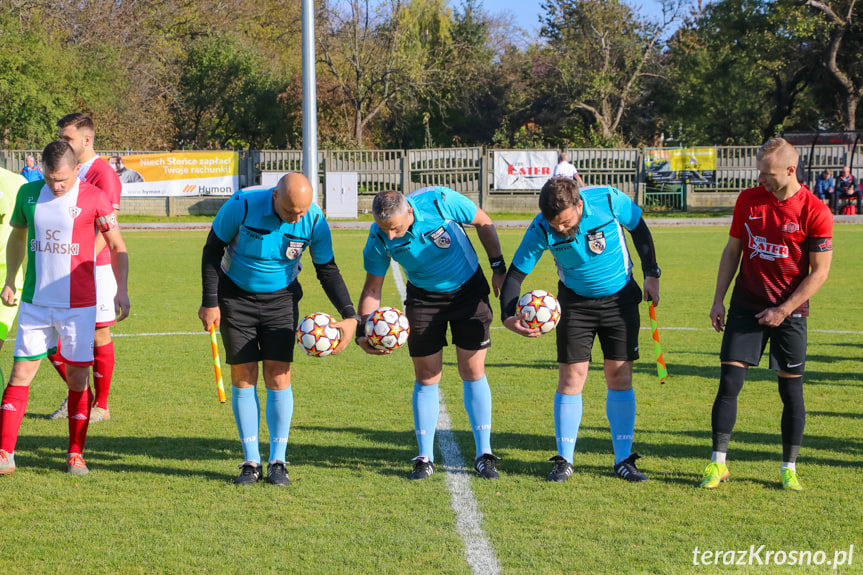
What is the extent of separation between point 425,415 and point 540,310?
1.06 m

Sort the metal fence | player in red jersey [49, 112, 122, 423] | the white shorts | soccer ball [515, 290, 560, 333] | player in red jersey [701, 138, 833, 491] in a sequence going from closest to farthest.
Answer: player in red jersey [701, 138, 833, 491]
soccer ball [515, 290, 560, 333]
player in red jersey [49, 112, 122, 423]
the white shorts
the metal fence

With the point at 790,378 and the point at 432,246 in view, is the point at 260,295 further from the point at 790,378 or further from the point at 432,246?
the point at 790,378

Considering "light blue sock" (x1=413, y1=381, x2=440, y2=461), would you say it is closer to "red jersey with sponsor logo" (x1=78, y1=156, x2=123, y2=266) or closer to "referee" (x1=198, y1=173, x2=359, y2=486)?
"referee" (x1=198, y1=173, x2=359, y2=486)

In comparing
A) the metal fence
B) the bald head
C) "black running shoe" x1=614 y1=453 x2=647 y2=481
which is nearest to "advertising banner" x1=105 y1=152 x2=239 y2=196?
the metal fence

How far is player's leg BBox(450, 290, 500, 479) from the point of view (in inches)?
216

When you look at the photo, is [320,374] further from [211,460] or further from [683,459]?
[683,459]

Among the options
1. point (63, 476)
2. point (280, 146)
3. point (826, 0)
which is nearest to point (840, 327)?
point (63, 476)

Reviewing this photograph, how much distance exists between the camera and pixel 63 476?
215 inches

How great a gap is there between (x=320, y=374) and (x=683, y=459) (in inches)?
153

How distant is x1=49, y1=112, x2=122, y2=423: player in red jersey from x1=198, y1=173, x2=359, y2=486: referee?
4.27 feet

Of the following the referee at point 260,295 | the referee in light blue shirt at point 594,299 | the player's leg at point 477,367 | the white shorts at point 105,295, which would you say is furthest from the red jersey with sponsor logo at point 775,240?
the white shorts at point 105,295

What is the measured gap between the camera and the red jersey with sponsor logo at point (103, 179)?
6316 millimetres

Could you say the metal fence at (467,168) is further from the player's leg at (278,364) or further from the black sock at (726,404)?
the black sock at (726,404)

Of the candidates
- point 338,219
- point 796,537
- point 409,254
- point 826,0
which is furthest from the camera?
point 826,0
